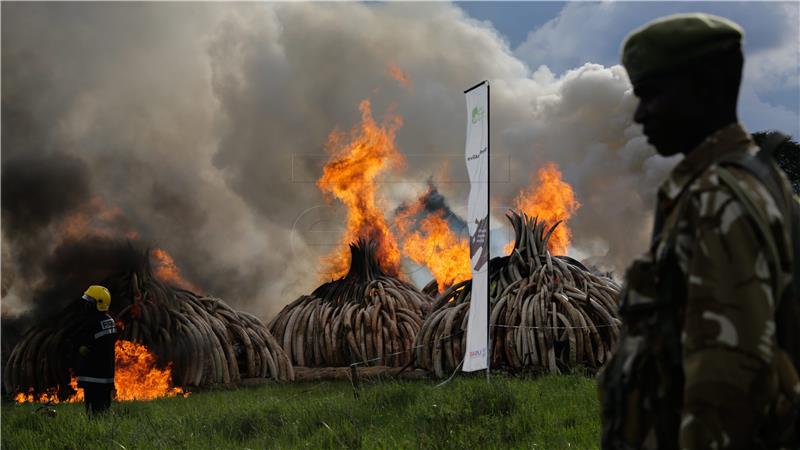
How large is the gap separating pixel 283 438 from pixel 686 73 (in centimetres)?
714

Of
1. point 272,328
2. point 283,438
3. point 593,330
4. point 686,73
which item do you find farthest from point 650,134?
point 272,328

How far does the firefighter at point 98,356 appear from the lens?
12734 mm

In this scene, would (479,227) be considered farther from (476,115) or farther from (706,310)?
(706,310)

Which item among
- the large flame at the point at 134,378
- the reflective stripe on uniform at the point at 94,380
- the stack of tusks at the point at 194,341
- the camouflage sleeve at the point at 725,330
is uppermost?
the stack of tusks at the point at 194,341

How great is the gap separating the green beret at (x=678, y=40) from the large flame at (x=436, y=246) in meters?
14.2

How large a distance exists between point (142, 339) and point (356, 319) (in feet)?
10.4

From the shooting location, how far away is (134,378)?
14602 millimetres

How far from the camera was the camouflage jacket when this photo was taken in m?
2.39

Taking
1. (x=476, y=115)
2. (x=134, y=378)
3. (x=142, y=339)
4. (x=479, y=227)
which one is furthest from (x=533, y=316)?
(x=134, y=378)

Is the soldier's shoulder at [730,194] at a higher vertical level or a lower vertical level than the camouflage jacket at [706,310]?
higher

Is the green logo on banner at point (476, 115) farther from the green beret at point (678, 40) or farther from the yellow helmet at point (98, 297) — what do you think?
the green beret at point (678, 40)

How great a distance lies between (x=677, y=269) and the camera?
2621mm

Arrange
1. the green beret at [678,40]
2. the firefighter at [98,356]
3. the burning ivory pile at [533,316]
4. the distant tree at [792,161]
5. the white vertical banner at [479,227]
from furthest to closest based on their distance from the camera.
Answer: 1. the distant tree at [792,161]
2. the burning ivory pile at [533,316]
3. the firefighter at [98,356]
4. the white vertical banner at [479,227]
5. the green beret at [678,40]

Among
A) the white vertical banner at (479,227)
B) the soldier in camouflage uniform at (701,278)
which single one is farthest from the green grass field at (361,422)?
the soldier in camouflage uniform at (701,278)
